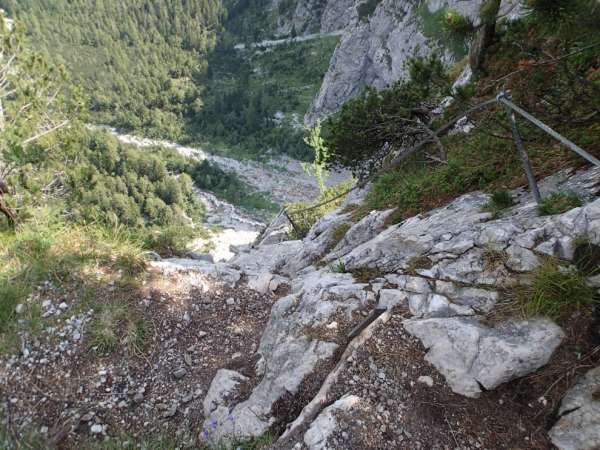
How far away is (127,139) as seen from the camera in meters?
96.8

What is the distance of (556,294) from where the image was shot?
2799 millimetres

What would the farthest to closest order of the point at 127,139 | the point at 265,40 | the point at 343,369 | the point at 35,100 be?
the point at 265,40
the point at 127,139
the point at 35,100
the point at 343,369

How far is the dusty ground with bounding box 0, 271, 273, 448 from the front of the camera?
3639 millimetres

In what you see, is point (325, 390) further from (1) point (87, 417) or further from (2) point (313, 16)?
(2) point (313, 16)

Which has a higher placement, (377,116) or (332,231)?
(377,116)

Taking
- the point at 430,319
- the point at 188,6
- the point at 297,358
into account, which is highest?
the point at 188,6

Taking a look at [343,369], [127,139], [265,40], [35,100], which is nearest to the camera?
[343,369]

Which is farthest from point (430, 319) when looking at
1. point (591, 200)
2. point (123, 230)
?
point (123, 230)

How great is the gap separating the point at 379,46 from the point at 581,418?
7337 cm

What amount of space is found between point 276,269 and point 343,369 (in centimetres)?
548

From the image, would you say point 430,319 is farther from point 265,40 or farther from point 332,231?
point 265,40

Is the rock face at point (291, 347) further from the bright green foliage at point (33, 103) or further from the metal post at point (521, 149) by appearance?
the bright green foliage at point (33, 103)

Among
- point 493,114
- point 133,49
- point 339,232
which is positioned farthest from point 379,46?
point 133,49

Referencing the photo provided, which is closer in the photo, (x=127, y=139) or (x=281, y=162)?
(x=281, y=162)
